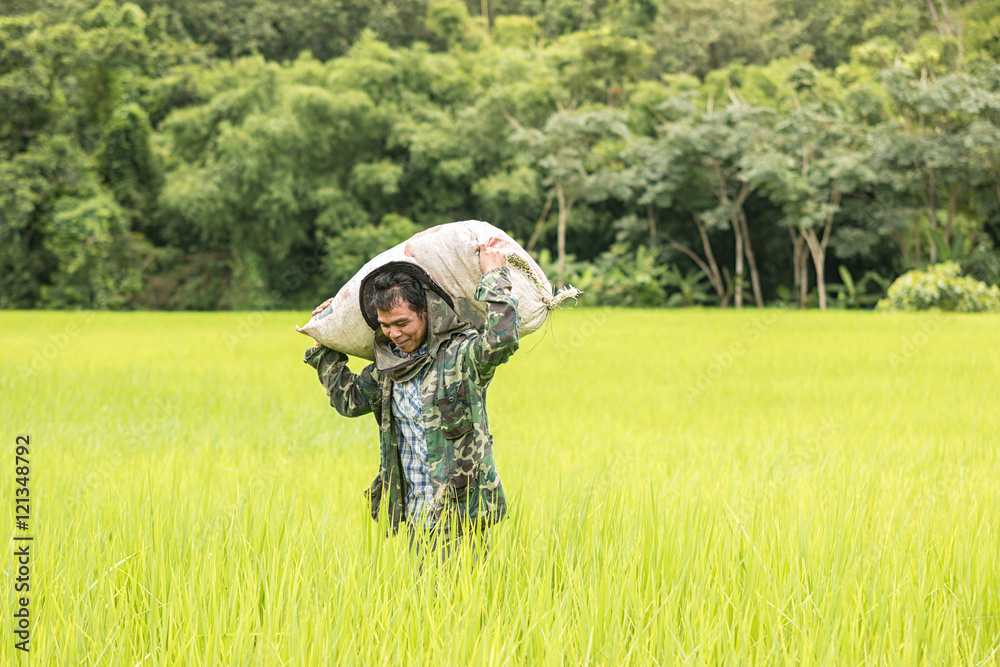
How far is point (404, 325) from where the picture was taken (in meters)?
1.74

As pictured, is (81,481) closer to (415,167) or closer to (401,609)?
(401,609)

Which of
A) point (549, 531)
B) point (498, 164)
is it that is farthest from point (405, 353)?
point (498, 164)

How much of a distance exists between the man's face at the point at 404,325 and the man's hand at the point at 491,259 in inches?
7.8

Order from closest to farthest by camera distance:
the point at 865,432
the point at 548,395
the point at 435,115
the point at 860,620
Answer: the point at 860,620 < the point at 865,432 < the point at 548,395 < the point at 435,115

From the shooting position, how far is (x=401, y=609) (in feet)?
4.82

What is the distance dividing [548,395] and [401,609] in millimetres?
4348

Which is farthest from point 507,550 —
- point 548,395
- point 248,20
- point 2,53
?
point 248,20

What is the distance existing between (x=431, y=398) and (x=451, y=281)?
0.91 ft

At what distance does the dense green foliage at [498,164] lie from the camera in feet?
50.2

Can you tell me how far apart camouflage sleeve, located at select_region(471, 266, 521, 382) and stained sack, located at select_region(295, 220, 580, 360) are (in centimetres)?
6

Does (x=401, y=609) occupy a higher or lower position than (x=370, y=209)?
lower

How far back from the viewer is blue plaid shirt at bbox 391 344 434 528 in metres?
1.82

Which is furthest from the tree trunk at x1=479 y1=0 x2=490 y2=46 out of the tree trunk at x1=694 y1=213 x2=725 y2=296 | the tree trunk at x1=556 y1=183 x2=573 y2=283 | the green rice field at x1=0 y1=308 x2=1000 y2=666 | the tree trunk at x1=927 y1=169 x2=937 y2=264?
the green rice field at x1=0 y1=308 x2=1000 y2=666

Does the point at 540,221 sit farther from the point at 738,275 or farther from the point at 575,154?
the point at 738,275
